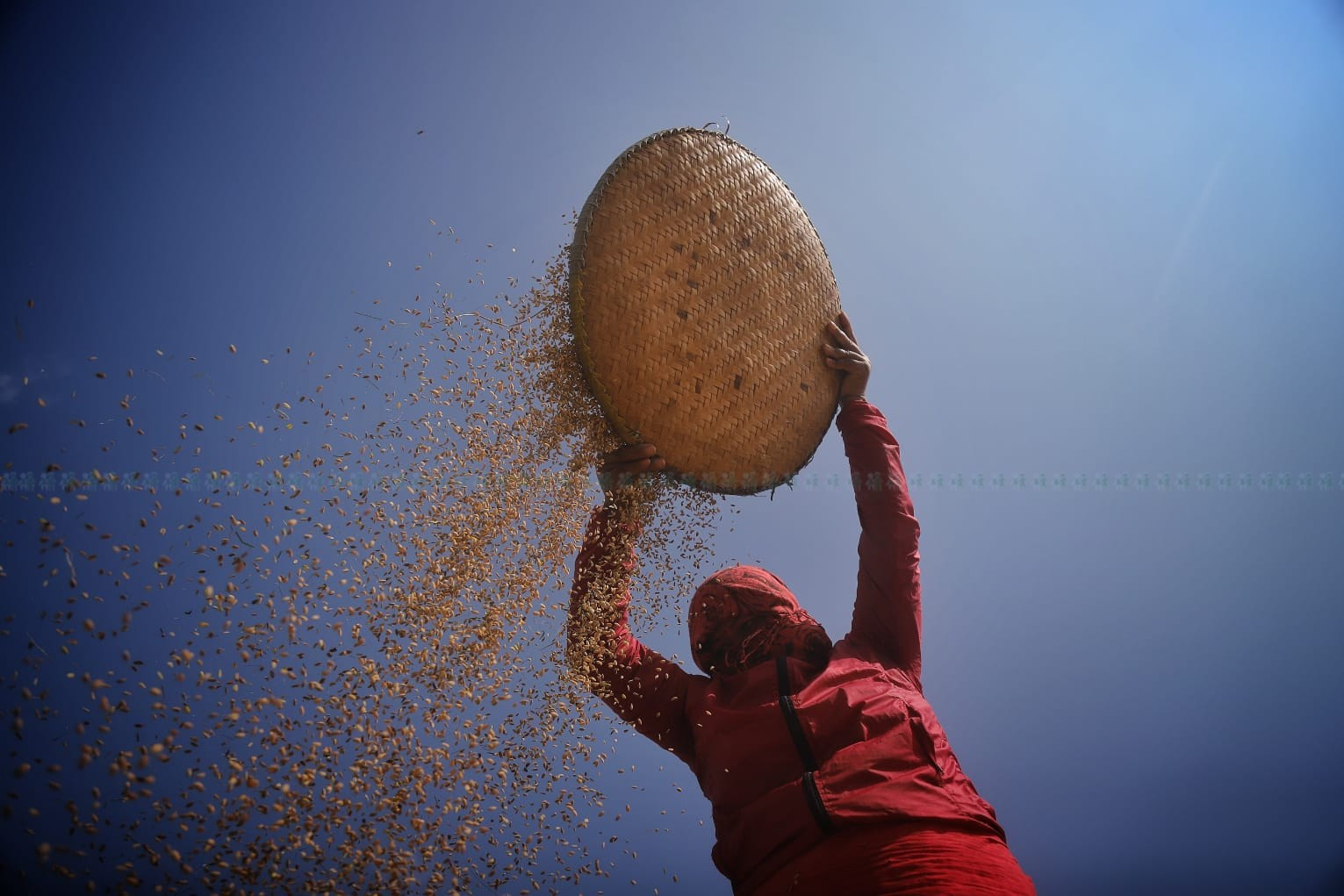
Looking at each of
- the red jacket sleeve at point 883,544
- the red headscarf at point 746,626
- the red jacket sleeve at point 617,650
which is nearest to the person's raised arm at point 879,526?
the red jacket sleeve at point 883,544

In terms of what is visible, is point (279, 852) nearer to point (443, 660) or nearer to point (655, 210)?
point (443, 660)

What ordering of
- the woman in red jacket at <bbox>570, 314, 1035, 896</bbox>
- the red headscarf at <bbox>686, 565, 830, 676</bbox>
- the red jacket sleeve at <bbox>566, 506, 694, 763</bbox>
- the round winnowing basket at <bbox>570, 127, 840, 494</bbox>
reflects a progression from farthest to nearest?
the red headscarf at <bbox>686, 565, 830, 676</bbox> < the red jacket sleeve at <bbox>566, 506, 694, 763</bbox> < the round winnowing basket at <bbox>570, 127, 840, 494</bbox> < the woman in red jacket at <bbox>570, 314, 1035, 896</bbox>

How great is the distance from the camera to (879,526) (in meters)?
1.57

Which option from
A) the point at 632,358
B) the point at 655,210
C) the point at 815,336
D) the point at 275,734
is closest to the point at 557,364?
the point at 632,358

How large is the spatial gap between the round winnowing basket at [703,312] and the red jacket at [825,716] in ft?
0.78

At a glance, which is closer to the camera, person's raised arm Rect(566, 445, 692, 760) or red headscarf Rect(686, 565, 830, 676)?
person's raised arm Rect(566, 445, 692, 760)

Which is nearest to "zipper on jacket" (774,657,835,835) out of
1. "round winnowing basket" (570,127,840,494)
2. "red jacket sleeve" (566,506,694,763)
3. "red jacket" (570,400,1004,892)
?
"red jacket" (570,400,1004,892)

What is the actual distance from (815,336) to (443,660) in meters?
1.01

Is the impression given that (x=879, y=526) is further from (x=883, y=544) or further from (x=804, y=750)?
(x=804, y=750)

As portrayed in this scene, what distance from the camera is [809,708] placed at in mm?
1325

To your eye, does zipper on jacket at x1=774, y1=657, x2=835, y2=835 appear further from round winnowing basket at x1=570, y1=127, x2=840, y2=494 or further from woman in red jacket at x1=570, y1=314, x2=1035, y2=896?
round winnowing basket at x1=570, y1=127, x2=840, y2=494

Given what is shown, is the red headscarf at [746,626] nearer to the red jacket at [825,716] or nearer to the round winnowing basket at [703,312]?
the red jacket at [825,716]

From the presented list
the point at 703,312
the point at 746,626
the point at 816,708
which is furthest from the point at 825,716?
the point at 703,312

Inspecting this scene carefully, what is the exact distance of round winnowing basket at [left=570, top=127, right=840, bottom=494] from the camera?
1.33 meters
